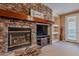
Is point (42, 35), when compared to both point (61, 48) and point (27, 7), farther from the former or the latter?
point (27, 7)

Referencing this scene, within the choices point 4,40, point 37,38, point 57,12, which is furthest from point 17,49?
point 57,12

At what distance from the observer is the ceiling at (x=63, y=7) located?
128 inches

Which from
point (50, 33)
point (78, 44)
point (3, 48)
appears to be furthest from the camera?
point (50, 33)

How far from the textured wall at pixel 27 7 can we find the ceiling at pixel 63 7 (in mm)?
290

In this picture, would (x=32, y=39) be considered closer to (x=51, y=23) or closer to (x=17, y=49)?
(x=17, y=49)

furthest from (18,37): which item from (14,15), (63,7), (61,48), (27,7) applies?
(63,7)

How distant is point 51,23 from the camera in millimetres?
3979

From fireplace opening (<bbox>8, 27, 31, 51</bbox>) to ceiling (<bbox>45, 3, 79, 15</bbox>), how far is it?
47.3 inches

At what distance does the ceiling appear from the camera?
3.26 meters

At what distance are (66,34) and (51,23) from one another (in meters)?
0.74

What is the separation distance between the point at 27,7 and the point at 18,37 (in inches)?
41.4

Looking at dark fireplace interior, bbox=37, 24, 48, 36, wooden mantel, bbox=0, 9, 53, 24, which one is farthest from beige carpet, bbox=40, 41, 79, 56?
wooden mantel, bbox=0, 9, 53, 24

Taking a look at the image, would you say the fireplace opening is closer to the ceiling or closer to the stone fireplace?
the stone fireplace

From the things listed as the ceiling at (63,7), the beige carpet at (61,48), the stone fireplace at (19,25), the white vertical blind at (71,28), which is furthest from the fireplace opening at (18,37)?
the white vertical blind at (71,28)
